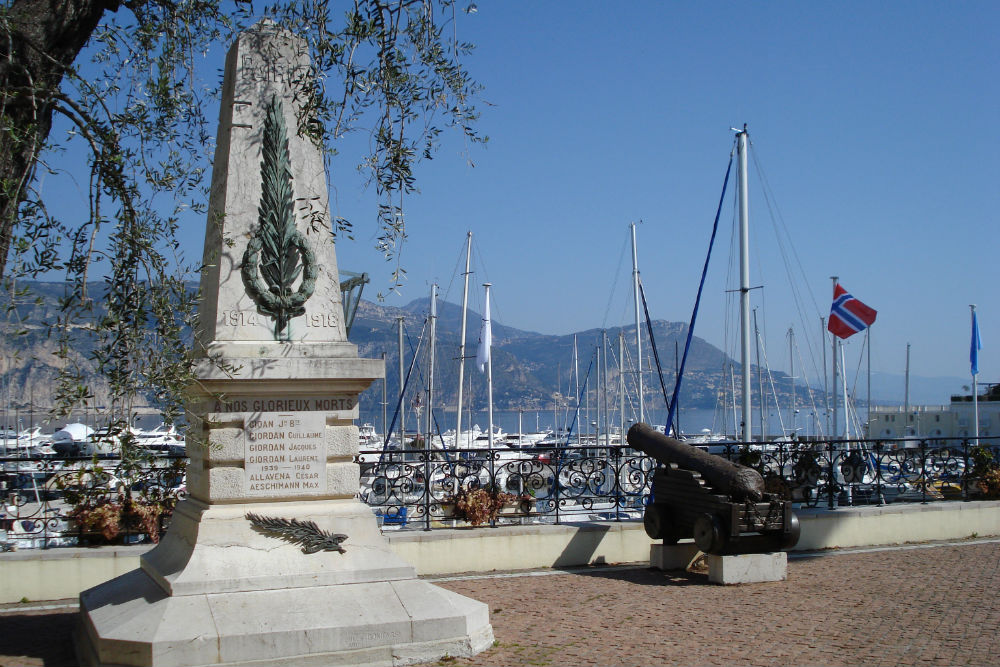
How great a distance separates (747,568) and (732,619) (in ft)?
6.12

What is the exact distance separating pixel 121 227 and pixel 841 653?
6.28m

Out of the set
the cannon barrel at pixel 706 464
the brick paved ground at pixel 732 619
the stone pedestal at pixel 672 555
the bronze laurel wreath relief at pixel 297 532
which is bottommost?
the brick paved ground at pixel 732 619

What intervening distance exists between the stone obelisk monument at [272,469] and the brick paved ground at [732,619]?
2.22 ft

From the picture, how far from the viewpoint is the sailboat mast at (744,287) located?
20219mm

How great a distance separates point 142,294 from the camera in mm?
6941

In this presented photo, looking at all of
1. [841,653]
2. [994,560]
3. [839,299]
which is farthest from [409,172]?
[839,299]

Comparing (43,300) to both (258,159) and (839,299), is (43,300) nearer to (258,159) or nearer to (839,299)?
(258,159)

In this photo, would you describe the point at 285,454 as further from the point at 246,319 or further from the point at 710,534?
the point at 710,534

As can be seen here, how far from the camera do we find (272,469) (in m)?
7.51

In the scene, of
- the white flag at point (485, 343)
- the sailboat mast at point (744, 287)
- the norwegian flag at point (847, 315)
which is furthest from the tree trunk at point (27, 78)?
the white flag at point (485, 343)

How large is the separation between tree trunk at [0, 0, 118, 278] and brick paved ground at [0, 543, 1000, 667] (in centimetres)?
354

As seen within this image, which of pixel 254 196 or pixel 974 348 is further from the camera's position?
pixel 974 348

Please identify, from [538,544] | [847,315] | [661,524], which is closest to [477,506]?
[538,544]

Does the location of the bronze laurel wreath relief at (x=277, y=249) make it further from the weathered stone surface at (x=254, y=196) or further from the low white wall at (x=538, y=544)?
the low white wall at (x=538, y=544)
